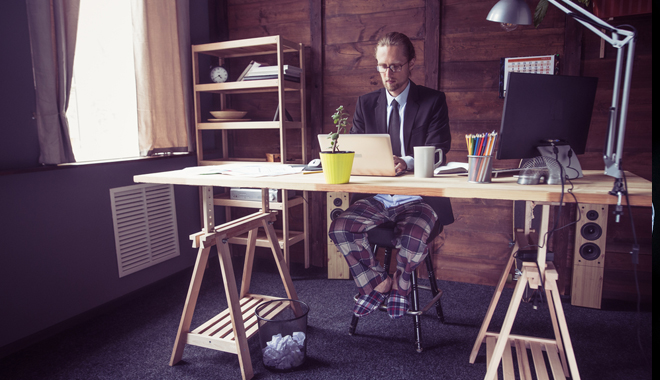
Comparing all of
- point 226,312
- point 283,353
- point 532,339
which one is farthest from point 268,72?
point 532,339

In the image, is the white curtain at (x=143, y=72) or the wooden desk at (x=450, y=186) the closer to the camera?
the wooden desk at (x=450, y=186)

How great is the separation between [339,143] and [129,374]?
1.29m

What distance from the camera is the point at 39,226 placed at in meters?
1.90

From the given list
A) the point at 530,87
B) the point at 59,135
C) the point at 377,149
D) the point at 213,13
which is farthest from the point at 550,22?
the point at 59,135

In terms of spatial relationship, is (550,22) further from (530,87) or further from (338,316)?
(338,316)

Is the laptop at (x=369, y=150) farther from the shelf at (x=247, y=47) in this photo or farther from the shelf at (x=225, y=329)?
the shelf at (x=247, y=47)

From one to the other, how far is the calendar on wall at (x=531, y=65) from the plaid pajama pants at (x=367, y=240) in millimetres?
1066

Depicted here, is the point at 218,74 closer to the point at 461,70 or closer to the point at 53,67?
the point at 53,67

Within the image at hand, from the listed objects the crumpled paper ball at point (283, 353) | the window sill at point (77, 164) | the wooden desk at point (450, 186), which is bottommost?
the crumpled paper ball at point (283, 353)

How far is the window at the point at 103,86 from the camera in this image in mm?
2164

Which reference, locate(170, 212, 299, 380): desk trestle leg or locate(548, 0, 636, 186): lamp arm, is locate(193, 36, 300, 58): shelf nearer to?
locate(170, 212, 299, 380): desk trestle leg

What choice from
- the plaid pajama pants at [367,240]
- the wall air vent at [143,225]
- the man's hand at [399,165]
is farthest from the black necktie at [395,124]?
the wall air vent at [143,225]

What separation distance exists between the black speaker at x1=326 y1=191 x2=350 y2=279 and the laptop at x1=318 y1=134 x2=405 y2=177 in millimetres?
1136

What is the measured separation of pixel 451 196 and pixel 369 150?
1.32 feet
